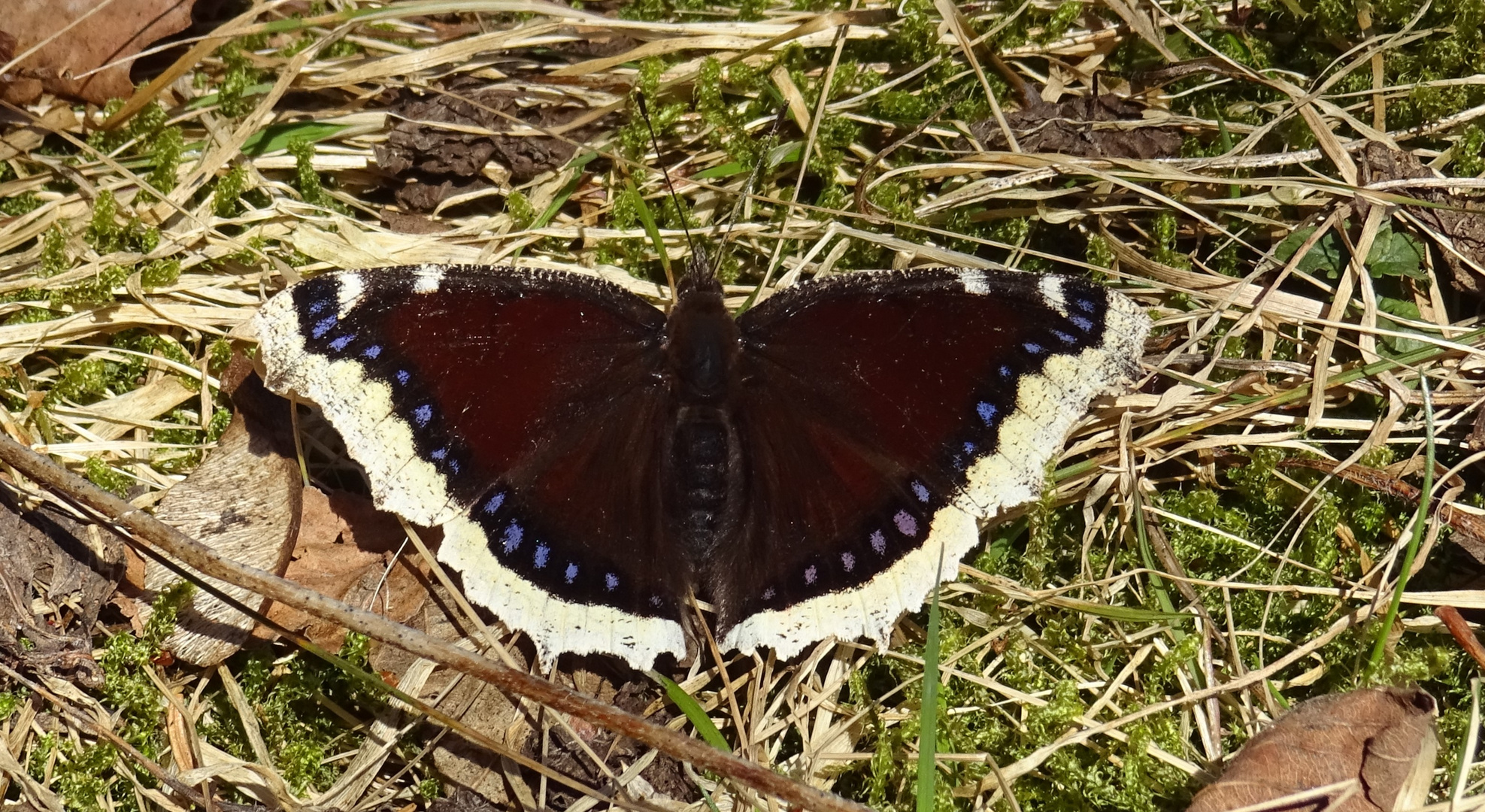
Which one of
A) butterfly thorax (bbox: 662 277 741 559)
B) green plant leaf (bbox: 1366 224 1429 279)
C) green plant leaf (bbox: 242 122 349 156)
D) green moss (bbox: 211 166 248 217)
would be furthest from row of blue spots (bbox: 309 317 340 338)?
green plant leaf (bbox: 1366 224 1429 279)

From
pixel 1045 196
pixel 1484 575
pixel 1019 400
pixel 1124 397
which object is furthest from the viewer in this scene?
pixel 1045 196

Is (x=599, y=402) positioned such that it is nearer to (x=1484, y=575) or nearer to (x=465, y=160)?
(x=465, y=160)

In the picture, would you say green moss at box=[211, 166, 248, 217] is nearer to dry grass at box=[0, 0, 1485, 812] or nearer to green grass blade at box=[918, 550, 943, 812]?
dry grass at box=[0, 0, 1485, 812]

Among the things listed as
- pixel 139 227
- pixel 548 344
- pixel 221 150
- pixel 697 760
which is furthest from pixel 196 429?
pixel 697 760

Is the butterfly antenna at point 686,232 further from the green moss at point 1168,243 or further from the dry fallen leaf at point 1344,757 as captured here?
the dry fallen leaf at point 1344,757

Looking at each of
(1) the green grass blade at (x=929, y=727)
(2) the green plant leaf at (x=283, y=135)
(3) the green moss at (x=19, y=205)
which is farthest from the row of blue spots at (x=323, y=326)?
(3) the green moss at (x=19, y=205)

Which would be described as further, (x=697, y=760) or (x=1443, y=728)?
(x=1443, y=728)

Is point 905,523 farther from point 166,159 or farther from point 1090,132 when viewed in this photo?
point 166,159
